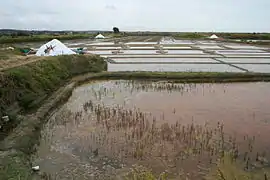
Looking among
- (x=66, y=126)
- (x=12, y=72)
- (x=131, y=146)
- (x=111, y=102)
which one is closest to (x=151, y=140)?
(x=131, y=146)

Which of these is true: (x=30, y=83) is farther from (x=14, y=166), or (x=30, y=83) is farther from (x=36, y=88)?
(x=14, y=166)

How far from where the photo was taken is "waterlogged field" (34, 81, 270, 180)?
4.13 metres

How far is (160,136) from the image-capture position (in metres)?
5.27

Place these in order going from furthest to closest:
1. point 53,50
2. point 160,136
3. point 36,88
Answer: point 53,50 → point 36,88 → point 160,136

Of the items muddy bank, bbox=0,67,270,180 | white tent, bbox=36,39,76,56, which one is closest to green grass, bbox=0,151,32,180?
muddy bank, bbox=0,67,270,180

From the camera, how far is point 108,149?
4.75 m

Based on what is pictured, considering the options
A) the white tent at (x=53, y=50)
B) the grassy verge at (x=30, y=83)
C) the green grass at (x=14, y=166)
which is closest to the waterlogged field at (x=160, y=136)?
the green grass at (x=14, y=166)

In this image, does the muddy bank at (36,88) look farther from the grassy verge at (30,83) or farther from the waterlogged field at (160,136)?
the waterlogged field at (160,136)

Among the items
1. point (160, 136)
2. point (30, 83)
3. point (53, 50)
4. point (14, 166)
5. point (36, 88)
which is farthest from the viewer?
point (53, 50)

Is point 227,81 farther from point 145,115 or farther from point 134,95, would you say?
point 145,115

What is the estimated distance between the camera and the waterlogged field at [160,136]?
4129mm

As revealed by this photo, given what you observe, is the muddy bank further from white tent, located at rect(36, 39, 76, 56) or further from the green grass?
white tent, located at rect(36, 39, 76, 56)

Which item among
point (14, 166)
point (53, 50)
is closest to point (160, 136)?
point (14, 166)

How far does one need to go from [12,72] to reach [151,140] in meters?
4.37
